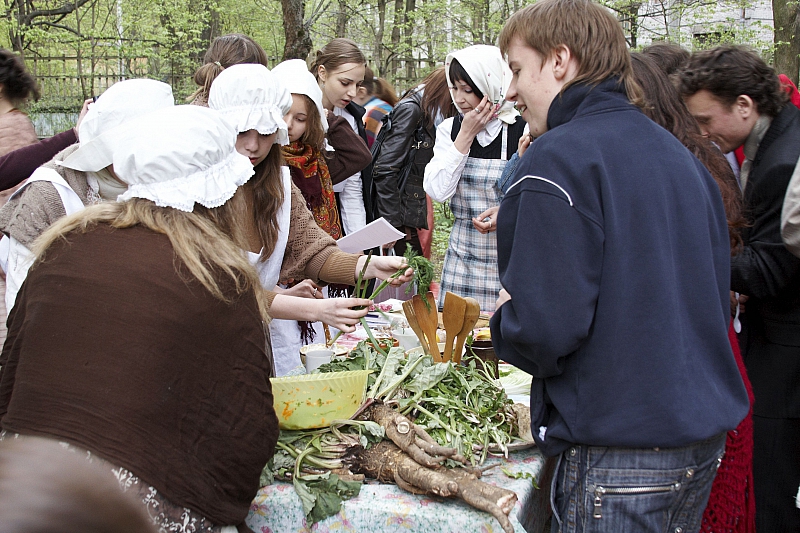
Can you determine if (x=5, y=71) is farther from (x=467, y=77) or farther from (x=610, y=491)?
(x=610, y=491)

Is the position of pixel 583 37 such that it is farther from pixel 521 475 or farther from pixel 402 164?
pixel 402 164

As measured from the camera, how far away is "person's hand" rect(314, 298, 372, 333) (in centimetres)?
226

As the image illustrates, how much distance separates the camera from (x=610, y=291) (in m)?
1.54

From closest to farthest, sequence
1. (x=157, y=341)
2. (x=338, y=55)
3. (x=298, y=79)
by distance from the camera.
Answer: (x=157, y=341)
(x=298, y=79)
(x=338, y=55)

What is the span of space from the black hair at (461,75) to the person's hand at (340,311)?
1.65m

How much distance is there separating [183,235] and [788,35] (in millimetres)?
10297

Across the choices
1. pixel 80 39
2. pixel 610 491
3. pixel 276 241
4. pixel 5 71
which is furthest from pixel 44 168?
pixel 80 39

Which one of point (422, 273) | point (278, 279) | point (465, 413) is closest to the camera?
point (465, 413)

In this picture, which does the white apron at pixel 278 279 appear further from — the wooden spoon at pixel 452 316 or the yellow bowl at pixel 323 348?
the wooden spoon at pixel 452 316

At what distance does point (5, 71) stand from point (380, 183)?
224 cm

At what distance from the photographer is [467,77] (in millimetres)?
3502

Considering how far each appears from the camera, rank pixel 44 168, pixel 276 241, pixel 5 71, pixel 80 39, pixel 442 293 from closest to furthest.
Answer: pixel 44 168 → pixel 276 241 → pixel 5 71 → pixel 442 293 → pixel 80 39

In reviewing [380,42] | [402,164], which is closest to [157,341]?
[402,164]

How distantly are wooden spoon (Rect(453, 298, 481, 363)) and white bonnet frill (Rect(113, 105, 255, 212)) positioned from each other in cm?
97
